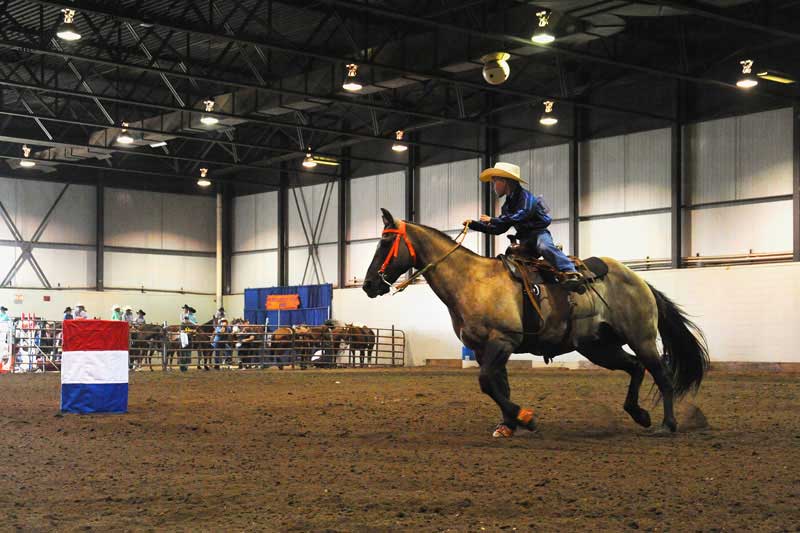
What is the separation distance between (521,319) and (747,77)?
17.0 meters

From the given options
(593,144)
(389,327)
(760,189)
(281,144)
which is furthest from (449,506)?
(281,144)

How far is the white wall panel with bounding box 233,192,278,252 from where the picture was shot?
1601 inches

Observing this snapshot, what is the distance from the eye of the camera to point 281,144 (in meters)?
37.0

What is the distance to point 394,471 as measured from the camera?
6055mm

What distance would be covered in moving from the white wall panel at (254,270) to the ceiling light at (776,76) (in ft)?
73.6

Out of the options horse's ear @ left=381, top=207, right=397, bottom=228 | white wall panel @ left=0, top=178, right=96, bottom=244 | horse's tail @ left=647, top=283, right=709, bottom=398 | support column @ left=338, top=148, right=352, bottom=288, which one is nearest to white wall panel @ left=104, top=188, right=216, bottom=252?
white wall panel @ left=0, top=178, right=96, bottom=244

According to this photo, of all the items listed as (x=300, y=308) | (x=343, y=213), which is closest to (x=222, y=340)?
(x=300, y=308)

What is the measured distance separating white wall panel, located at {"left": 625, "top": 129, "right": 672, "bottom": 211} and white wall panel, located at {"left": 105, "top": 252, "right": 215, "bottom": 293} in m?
20.5

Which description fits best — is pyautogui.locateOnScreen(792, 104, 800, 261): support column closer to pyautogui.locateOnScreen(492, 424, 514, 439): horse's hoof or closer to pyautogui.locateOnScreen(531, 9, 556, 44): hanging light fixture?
pyautogui.locateOnScreen(531, 9, 556, 44): hanging light fixture

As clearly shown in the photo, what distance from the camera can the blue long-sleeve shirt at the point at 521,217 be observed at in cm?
835

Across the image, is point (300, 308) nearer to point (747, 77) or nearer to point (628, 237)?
point (628, 237)

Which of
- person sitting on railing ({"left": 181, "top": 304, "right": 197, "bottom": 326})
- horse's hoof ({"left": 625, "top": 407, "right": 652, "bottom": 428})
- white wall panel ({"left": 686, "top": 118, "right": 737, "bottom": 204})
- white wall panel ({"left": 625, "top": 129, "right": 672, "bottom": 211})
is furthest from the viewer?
person sitting on railing ({"left": 181, "top": 304, "right": 197, "bottom": 326})

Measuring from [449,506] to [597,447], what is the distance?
2.75 m

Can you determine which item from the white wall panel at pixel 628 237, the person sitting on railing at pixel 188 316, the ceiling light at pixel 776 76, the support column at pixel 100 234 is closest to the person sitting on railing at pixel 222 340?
the person sitting on railing at pixel 188 316
